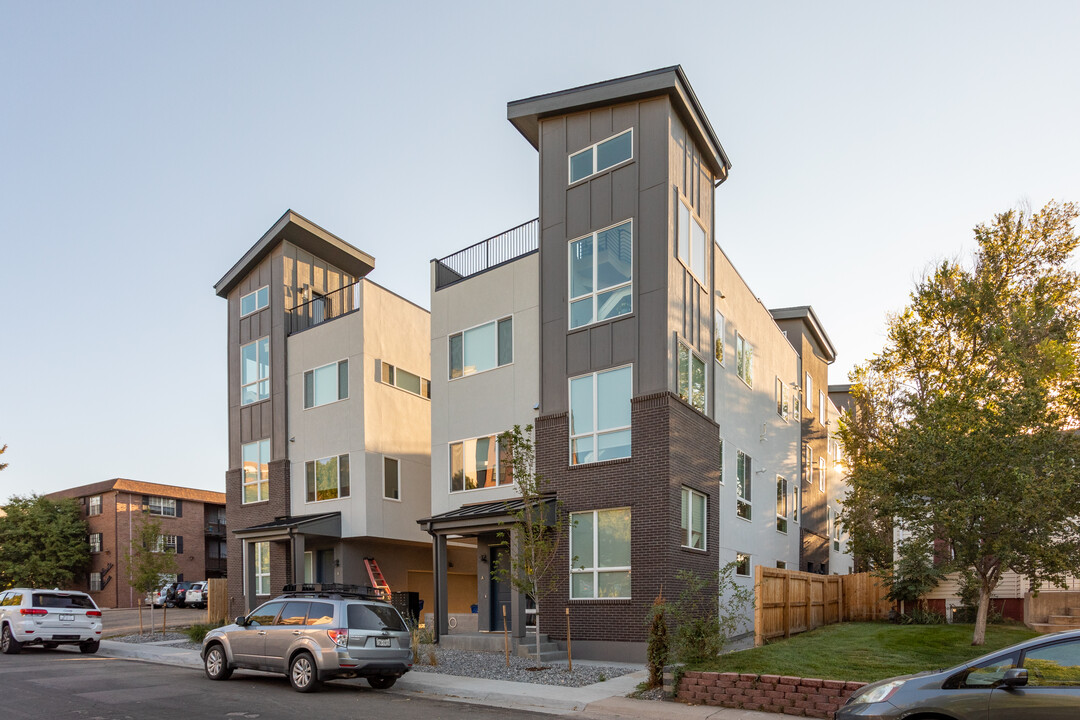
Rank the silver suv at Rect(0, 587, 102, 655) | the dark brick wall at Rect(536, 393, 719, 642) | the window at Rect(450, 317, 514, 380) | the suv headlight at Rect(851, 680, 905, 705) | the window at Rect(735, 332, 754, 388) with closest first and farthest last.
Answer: the suv headlight at Rect(851, 680, 905, 705), the dark brick wall at Rect(536, 393, 719, 642), the silver suv at Rect(0, 587, 102, 655), the window at Rect(450, 317, 514, 380), the window at Rect(735, 332, 754, 388)

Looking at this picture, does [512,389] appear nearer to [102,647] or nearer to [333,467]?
[333,467]

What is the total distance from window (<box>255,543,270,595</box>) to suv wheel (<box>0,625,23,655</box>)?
804 centimetres

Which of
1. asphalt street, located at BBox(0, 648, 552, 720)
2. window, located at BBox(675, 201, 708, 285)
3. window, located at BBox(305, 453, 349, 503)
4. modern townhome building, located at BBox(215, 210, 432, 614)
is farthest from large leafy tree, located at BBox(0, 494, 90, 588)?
window, located at BBox(675, 201, 708, 285)

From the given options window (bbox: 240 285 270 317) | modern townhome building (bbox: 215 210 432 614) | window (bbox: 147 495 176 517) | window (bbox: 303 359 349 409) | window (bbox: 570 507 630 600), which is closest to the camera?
window (bbox: 570 507 630 600)

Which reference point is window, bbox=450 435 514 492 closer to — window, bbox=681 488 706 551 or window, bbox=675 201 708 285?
window, bbox=681 488 706 551

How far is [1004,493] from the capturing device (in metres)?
14.8

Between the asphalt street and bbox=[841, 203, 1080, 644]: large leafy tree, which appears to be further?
bbox=[841, 203, 1080, 644]: large leafy tree

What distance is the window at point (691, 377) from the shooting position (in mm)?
19234

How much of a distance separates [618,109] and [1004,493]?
1183cm

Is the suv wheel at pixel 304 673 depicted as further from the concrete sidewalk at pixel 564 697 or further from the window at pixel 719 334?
the window at pixel 719 334

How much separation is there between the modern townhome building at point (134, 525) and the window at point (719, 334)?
127 ft

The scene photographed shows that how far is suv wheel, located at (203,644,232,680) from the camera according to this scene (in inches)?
598

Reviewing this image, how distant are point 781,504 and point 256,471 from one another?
60.1 feet

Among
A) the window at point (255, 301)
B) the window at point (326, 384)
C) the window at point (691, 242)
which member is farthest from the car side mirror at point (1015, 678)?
the window at point (255, 301)
